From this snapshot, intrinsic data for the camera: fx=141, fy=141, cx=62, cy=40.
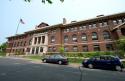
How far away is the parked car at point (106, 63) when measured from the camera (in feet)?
53.6

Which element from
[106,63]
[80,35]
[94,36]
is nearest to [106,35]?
[94,36]

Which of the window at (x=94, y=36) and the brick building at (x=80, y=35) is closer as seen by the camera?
the brick building at (x=80, y=35)

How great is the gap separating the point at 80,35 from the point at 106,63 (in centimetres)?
2253

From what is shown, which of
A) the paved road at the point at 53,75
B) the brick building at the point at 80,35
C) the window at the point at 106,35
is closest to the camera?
the paved road at the point at 53,75

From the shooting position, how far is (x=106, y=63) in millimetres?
16922

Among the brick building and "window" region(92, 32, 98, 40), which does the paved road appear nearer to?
the brick building

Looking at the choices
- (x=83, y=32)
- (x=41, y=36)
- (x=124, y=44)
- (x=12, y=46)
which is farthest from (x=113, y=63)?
(x=12, y=46)

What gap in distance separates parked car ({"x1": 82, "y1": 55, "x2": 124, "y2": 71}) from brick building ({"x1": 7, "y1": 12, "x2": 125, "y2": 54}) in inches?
619

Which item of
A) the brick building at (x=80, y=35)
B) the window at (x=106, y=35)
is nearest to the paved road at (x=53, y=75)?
the brick building at (x=80, y=35)

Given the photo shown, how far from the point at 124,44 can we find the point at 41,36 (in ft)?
99.8

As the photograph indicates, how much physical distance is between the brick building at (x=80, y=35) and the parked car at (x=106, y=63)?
15730 millimetres

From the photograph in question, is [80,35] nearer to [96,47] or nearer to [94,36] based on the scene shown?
[94,36]

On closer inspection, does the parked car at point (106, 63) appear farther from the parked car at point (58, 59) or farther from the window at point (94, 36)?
the window at point (94, 36)

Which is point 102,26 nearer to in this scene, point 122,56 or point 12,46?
point 122,56
